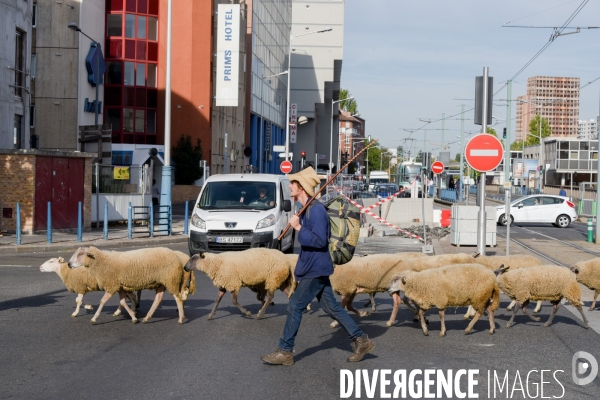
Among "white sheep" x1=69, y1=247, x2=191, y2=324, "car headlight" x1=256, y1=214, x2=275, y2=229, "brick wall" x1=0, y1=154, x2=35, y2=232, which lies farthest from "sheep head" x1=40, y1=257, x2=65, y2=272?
"brick wall" x1=0, y1=154, x2=35, y2=232

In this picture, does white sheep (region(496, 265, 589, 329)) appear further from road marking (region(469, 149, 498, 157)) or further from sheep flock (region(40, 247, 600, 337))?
road marking (region(469, 149, 498, 157))

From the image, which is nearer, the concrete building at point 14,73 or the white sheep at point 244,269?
the white sheep at point 244,269

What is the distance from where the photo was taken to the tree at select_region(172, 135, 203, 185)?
5622 cm

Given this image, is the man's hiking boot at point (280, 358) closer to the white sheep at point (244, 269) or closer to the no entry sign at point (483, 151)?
the white sheep at point (244, 269)

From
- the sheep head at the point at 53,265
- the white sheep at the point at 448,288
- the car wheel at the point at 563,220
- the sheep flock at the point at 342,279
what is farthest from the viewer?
the car wheel at the point at 563,220

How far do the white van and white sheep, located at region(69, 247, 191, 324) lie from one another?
6.32 m

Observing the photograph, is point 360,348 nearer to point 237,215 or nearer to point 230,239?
point 230,239

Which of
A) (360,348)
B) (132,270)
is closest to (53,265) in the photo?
(132,270)

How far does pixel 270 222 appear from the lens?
1880 centimetres

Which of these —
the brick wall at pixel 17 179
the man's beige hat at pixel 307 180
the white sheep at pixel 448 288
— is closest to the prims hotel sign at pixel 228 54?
the brick wall at pixel 17 179

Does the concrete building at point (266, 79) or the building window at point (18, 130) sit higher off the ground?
the concrete building at point (266, 79)

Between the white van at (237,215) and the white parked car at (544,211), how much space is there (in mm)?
22726

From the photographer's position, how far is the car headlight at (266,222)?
18.6m

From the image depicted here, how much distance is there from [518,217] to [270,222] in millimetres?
24542
